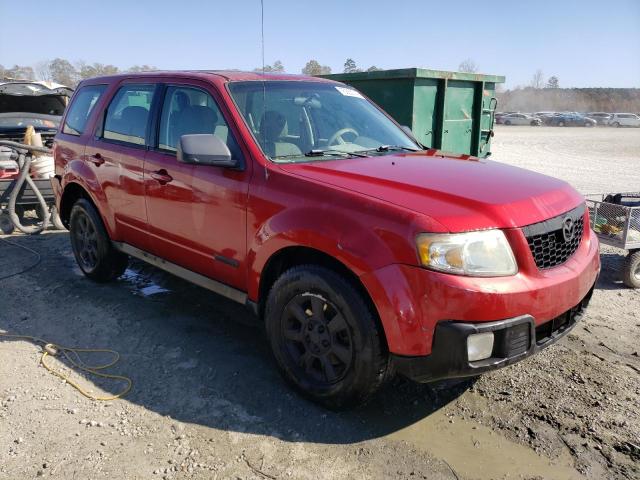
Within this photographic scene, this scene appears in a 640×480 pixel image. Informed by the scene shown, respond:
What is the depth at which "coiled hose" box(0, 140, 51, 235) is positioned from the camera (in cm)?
736

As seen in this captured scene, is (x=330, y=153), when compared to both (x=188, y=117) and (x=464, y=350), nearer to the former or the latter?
(x=188, y=117)

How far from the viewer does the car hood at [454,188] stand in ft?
8.96

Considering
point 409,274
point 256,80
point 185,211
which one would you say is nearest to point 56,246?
point 185,211

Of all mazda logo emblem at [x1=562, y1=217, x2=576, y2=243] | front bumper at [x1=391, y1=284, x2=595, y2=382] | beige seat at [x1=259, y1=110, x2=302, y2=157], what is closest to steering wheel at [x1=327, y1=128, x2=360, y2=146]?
beige seat at [x1=259, y1=110, x2=302, y2=157]

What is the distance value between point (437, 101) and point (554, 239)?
522cm

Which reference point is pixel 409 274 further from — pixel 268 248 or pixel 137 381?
pixel 137 381

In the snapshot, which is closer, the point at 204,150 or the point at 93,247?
the point at 204,150

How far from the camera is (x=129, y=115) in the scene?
4531 mm

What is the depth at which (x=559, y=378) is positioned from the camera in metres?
3.61

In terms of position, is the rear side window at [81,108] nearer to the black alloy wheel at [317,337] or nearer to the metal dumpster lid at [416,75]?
the black alloy wheel at [317,337]

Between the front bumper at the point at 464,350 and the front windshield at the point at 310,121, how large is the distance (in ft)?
4.93

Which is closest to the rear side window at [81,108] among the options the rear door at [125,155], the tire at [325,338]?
the rear door at [125,155]

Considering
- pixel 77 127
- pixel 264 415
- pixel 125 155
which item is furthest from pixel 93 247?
pixel 264 415

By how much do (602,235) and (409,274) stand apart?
385 cm
